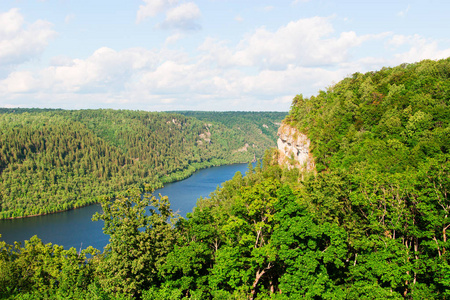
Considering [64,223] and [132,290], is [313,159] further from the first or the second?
[64,223]

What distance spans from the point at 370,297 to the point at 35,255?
3936 centimetres

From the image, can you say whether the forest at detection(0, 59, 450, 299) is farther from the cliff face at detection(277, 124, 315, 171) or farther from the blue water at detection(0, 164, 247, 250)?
the blue water at detection(0, 164, 247, 250)

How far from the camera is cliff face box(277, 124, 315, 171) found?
6844cm

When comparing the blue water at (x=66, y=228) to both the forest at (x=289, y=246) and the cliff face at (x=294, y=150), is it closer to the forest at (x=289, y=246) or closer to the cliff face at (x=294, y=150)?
the cliff face at (x=294, y=150)

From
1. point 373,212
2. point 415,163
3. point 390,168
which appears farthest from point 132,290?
point 415,163

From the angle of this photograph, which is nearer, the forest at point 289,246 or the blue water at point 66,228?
the forest at point 289,246

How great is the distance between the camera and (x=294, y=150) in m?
79.1

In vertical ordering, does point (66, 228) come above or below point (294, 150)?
below

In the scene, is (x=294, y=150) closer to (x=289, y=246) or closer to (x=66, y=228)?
(x=289, y=246)

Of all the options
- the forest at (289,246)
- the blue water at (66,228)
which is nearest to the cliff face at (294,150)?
the forest at (289,246)

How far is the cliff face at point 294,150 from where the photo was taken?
225ft

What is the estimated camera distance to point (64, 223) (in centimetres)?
11294

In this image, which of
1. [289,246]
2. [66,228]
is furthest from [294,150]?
[66,228]

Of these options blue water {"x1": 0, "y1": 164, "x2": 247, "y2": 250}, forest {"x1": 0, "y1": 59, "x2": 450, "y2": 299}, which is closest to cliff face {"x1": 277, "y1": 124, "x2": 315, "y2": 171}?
forest {"x1": 0, "y1": 59, "x2": 450, "y2": 299}
